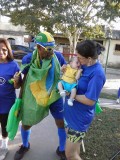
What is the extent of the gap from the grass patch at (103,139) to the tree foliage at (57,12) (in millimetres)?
11063

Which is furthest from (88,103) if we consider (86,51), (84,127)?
(86,51)

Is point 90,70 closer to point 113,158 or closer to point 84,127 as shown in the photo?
point 84,127

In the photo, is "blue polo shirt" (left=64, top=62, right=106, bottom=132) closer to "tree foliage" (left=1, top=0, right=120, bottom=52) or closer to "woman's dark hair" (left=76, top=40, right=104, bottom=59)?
"woman's dark hair" (left=76, top=40, right=104, bottom=59)

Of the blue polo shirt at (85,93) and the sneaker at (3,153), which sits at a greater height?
the blue polo shirt at (85,93)

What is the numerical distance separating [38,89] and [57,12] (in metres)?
13.0

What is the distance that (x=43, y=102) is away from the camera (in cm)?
287

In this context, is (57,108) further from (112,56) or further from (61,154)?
(112,56)

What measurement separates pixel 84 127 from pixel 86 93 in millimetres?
406

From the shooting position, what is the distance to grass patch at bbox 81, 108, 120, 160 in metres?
3.47

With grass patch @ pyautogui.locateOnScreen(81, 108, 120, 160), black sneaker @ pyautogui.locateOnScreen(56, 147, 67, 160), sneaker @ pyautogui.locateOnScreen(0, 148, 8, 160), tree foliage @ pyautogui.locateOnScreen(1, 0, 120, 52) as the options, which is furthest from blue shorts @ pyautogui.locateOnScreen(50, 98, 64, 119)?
tree foliage @ pyautogui.locateOnScreen(1, 0, 120, 52)

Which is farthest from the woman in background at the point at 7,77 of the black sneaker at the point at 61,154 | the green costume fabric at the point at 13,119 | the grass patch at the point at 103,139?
the grass patch at the point at 103,139

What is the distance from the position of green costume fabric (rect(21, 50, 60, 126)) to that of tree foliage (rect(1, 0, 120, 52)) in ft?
41.2

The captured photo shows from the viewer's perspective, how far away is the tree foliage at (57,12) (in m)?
15.2

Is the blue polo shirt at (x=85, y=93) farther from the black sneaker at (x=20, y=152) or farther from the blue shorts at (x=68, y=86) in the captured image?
the black sneaker at (x=20, y=152)
